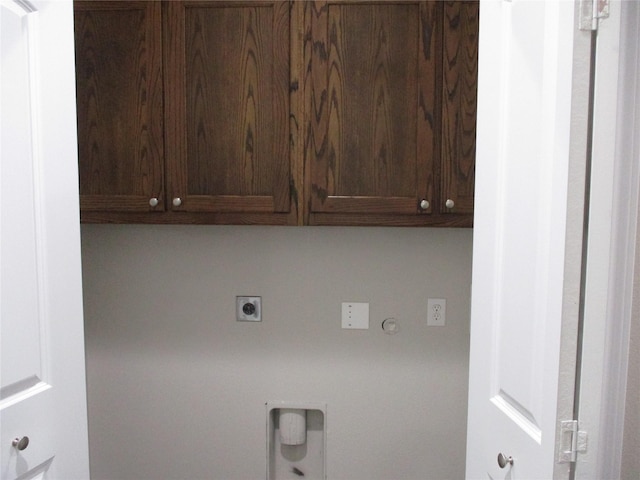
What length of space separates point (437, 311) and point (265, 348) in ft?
2.35

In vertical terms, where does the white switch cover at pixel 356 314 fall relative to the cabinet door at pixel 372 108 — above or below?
below

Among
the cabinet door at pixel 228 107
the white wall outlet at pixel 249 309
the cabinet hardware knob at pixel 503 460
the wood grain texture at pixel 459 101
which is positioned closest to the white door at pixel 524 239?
the cabinet hardware knob at pixel 503 460

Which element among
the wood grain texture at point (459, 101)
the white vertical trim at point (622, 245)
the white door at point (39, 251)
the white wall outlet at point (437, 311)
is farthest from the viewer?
the white wall outlet at point (437, 311)

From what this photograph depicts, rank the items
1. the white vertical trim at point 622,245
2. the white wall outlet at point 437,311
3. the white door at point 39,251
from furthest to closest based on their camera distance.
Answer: the white wall outlet at point 437,311 < the white door at point 39,251 < the white vertical trim at point 622,245

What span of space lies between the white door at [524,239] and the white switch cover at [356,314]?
701 mm

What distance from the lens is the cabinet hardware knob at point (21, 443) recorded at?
2.96 ft

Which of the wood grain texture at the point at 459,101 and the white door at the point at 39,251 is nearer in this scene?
the white door at the point at 39,251

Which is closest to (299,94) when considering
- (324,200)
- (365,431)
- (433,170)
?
(324,200)

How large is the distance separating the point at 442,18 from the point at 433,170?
477mm

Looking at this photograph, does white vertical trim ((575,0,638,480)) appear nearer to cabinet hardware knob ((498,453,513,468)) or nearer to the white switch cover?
cabinet hardware knob ((498,453,513,468))

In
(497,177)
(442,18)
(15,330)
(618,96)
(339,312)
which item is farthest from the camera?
(339,312)

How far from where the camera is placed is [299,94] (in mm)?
1476

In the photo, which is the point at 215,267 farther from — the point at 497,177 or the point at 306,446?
the point at 497,177

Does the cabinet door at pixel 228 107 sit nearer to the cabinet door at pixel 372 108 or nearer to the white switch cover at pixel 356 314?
the cabinet door at pixel 372 108
